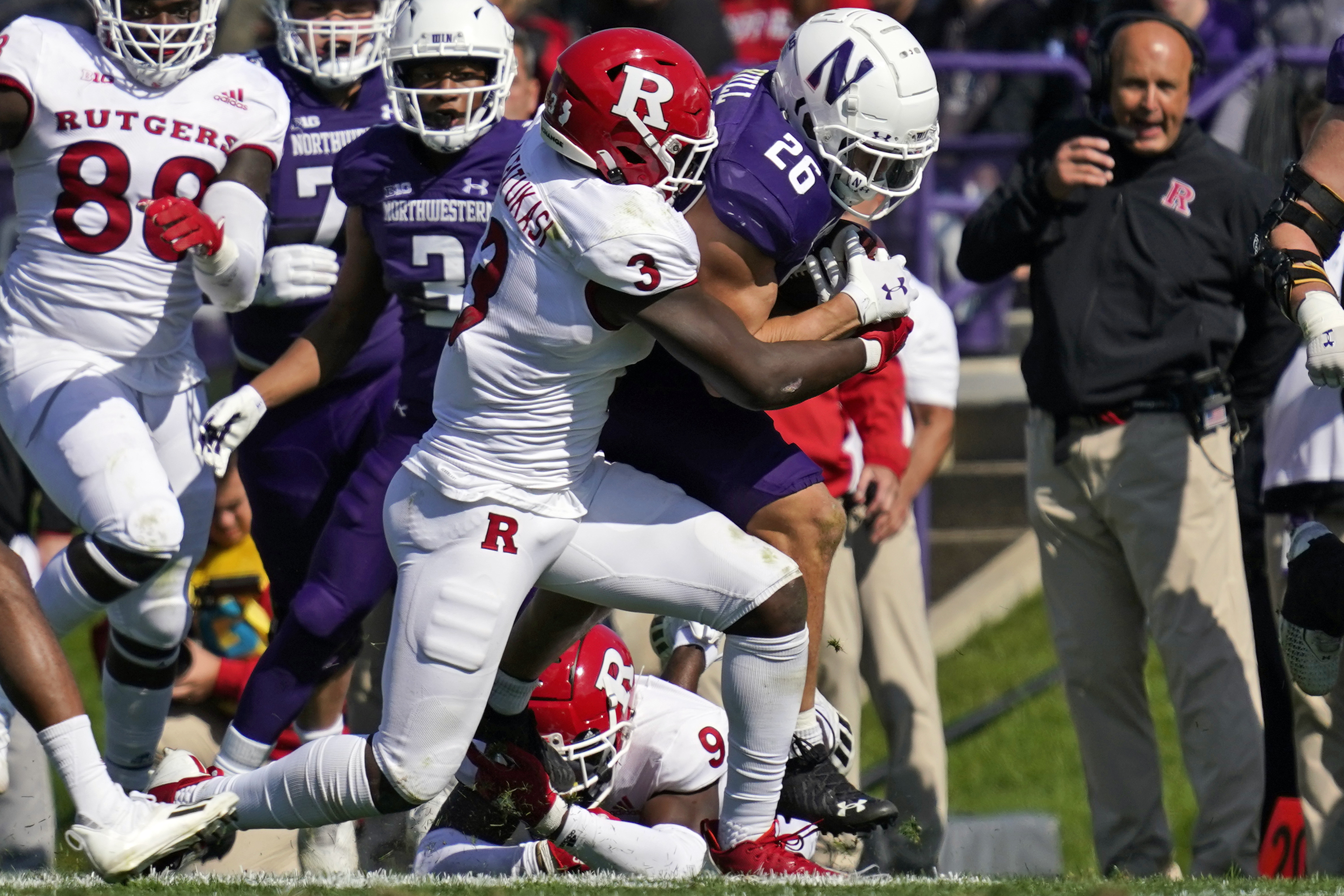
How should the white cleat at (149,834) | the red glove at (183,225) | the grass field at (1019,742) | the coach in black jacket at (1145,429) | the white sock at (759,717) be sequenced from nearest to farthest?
the white cleat at (149,834) < the white sock at (759,717) < the red glove at (183,225) < the coach in black jacket at (1145,429) < the grass field at (1019,742)

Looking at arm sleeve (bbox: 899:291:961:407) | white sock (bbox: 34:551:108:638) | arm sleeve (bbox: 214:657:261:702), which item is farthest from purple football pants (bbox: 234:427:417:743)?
arm sleeve (bbox: 899:291:961:407)

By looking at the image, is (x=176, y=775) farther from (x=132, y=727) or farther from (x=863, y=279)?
(x=863, y=279)

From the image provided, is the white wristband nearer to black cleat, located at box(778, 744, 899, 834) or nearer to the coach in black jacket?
black cleat, located at box(778, 744, 899, 834)

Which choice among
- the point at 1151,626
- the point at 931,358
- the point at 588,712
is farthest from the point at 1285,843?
the point at 588,712

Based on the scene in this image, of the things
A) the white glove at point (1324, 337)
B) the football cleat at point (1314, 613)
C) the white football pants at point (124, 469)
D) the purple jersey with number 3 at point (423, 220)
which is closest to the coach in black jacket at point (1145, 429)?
the football cleat at point (1314, 613)

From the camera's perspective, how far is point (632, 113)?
3684 millimetres

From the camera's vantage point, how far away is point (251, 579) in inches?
242

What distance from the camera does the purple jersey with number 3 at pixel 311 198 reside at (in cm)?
531

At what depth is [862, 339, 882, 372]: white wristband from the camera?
153 inches

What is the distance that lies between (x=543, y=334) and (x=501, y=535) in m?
0.44

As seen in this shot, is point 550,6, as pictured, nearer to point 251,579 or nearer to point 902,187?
point 251,579

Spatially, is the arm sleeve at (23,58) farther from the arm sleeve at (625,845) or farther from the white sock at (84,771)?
the arm sleeve at (625,845)

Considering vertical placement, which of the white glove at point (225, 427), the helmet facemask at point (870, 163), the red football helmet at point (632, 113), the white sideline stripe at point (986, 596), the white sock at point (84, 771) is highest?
the red football helmet at point (632, 113)

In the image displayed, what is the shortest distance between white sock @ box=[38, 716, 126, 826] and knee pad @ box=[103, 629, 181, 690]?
969mm
